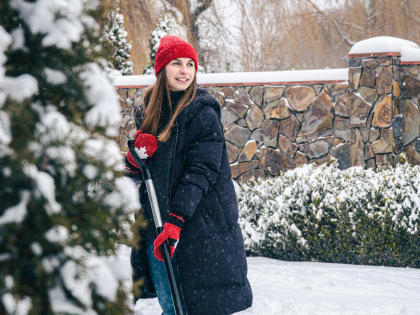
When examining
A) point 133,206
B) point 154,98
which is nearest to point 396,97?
point 154,98

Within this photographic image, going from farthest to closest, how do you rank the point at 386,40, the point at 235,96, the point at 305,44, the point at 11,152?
the point at 305,44
the point at 235,96
the point at 386,40
the point at 11,152

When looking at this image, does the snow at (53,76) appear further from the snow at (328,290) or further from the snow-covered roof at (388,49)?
the snow-covered roof at (388,49)

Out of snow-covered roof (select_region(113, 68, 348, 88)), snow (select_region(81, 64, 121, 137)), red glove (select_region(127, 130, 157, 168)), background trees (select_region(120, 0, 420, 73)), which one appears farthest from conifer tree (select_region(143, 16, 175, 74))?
snow (select_region(81, 64, 121, 137))

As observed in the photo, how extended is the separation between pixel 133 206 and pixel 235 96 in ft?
18.8

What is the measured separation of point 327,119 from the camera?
20.6ft

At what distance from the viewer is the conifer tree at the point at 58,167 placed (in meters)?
0.94

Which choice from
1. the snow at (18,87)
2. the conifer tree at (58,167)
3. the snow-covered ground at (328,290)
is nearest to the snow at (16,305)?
the conifer tree at (58,167)

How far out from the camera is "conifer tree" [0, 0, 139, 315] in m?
0.94

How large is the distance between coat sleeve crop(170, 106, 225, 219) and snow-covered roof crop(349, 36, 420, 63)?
3881 mm

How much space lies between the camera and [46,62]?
104 cm

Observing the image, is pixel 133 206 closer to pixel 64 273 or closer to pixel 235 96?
pixel 64 273

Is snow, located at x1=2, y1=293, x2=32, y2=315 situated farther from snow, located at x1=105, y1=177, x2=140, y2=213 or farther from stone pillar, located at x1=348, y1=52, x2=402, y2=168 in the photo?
stone pillar, located at x1=348, y1=52, x2=402, y2=168

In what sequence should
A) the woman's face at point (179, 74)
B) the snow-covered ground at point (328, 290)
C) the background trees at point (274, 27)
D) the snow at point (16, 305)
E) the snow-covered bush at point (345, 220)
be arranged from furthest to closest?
the background trees at point (274, 27)
the snow-covered bush at point (345, 220)
the snow-covered ground at point (328, 290)
the woman's face at point (179, 74)
the snow at point (16, 305)

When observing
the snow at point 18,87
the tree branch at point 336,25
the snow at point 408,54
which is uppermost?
the tree branch at point 336,25
